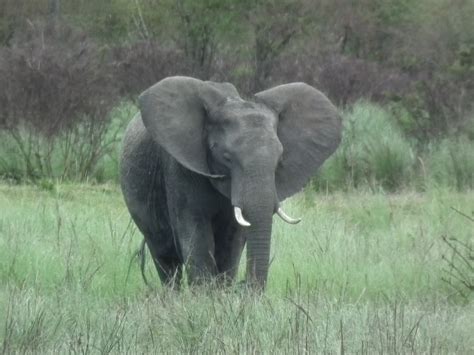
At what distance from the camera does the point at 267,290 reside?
26.7 ft

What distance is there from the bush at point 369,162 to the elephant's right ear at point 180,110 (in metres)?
7.44

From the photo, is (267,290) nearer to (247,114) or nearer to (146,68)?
(247,114)

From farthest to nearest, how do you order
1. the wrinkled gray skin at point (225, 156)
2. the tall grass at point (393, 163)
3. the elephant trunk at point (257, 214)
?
the tall grass at point (393, 163) → the wrinkled gray skin at point (225, 156) → the elephant trunk at point (257, 214)

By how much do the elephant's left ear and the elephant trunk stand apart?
0.52 m

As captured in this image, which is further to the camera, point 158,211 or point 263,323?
point 158,211

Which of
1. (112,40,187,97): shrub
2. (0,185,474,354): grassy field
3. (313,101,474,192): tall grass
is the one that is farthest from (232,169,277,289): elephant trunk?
(112,40,187,97): shrub

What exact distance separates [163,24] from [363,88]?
12.7 metres

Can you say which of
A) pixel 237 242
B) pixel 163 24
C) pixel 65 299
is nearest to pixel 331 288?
pixel 237 242

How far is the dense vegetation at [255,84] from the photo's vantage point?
15797 mm

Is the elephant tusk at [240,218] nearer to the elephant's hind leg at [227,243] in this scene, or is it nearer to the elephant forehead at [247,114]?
the elephant forehead at [247,114]

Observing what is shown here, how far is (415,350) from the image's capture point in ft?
19.5

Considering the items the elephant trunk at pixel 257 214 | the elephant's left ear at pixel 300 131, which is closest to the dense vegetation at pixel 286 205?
the elephant trunk at pixel 257 214

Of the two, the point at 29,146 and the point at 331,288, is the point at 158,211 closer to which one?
the point at 331,288

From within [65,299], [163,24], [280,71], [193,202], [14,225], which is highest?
[193,202]
